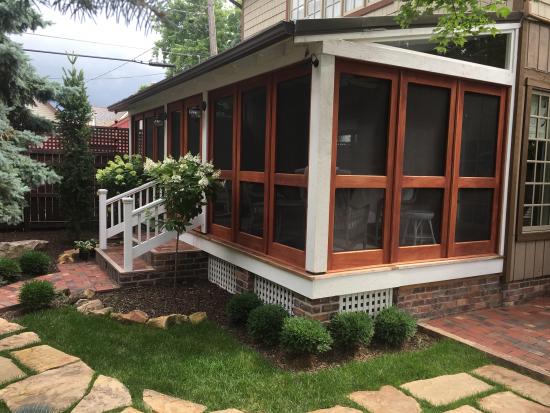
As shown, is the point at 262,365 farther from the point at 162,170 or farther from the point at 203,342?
the point at 162,170

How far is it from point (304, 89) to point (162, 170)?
1.78 meters

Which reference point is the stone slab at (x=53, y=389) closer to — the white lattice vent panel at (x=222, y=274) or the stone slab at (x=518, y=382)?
the white lattice vent panel at (x=222, y=274)

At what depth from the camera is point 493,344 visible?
4.13m

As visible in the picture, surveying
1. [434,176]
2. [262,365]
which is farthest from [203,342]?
[434,176]

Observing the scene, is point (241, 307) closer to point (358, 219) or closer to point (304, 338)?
point (304, 338)

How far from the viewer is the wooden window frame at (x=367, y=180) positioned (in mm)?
3982

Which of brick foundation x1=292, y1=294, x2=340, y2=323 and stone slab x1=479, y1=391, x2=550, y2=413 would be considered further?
brick foundation x1=292, y1=294, x2=340, y2=323

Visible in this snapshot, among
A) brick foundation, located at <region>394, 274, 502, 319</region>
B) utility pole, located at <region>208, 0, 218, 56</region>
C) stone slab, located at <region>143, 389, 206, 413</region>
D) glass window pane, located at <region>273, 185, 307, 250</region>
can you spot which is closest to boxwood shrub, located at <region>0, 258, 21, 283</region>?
glass window pane, located at <region>273, 185, 307, 250</region>

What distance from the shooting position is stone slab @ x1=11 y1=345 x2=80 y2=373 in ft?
11.3

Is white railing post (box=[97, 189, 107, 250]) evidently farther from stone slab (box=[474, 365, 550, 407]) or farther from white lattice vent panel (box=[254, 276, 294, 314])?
stone slab (box=[474, 365, 550, 407])

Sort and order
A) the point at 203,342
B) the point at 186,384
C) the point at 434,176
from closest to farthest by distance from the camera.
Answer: the point at 186,384 < the point at 203,342 < the point at 434,176

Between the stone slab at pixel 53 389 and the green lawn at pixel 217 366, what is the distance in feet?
0.63

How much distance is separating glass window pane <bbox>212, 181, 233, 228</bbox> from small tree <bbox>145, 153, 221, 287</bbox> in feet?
1.42

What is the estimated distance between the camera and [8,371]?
335 cm
